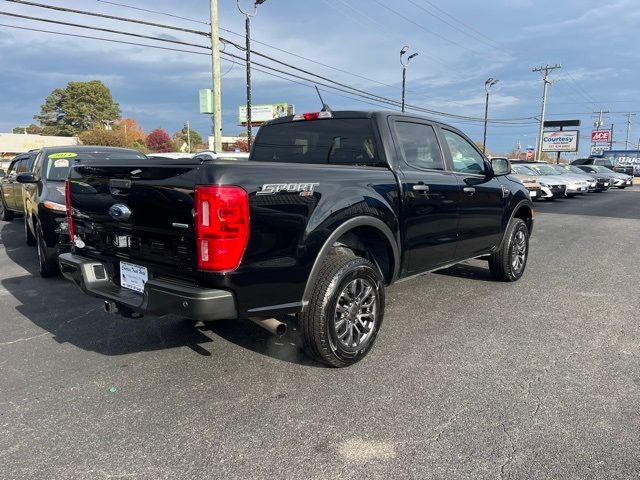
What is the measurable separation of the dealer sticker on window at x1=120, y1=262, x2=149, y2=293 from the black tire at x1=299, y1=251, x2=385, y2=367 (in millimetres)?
1076

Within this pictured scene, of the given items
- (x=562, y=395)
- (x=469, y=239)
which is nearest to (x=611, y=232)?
(x=469, y=239)

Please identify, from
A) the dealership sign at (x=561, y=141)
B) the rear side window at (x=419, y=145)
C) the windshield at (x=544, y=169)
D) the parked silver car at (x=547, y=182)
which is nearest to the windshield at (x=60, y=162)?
the rear side window at (x=419, y=145)

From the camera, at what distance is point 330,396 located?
3.14 meters

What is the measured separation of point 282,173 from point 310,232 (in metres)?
0.42

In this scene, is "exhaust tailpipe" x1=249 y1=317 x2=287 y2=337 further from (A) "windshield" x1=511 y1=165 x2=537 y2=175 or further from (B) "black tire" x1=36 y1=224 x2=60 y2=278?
(A) "windshield" x1=511 y1=165 x2=537 y2=175

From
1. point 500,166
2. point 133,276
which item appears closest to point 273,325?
point 133,276

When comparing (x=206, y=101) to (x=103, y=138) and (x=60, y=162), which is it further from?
(x=103, y=138)

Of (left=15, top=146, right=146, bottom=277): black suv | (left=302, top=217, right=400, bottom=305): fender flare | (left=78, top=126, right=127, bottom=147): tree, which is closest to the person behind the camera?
(left=302, top=217, right=400, bottom=305): fender flare

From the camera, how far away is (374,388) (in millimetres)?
3240

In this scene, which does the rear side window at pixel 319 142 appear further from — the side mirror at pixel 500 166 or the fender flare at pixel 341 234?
the side mirror at pixel 500 166

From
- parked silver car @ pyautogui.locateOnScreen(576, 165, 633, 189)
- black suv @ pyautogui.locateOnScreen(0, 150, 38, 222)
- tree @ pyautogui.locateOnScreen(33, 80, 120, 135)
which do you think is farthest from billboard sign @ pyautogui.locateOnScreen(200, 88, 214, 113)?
tree @ pyautogui.locateOnScreen(33, 80, 120, 135)

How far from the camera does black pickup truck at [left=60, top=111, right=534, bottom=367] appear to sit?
2.83 m

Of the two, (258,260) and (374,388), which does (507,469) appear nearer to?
(374,388)

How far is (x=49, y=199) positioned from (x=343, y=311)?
4499 mm
